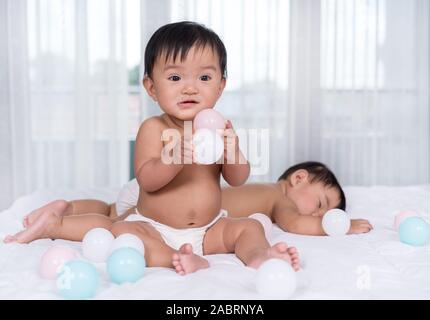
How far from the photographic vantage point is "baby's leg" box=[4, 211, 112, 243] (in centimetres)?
139

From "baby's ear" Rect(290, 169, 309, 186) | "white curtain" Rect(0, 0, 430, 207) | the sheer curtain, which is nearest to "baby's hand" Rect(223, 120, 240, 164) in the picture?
"baby's ear" Rect(290, 169, 309, 186)

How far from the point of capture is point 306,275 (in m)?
1.11

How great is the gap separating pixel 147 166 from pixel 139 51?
5.68ft

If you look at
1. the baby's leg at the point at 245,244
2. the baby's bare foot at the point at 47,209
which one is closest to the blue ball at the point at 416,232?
the baby's leg at the point at 245,244

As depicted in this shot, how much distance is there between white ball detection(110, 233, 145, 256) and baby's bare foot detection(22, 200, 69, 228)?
387mm

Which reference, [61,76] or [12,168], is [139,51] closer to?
[61,76]

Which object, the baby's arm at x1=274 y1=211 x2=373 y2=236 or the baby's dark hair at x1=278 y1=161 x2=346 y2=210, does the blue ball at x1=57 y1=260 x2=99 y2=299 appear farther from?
the baby's dark hair at x1=278 y1=161 x2=346 y2=210

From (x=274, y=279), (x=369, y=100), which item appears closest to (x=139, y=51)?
(x=369, y=100)

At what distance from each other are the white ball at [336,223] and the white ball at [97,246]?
2.01ft

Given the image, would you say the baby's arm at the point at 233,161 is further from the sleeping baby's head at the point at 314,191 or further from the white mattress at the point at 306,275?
the sleeping baby's head at the point at 314,191

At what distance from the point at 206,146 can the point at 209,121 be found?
3.7 inches

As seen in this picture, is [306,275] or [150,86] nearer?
[306,275]

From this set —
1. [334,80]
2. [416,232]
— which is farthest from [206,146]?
[334,80]

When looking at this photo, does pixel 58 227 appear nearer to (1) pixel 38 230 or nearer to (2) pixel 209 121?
(1) pixel 38 230
